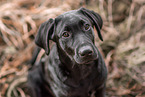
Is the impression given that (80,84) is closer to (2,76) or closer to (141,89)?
(141,89)

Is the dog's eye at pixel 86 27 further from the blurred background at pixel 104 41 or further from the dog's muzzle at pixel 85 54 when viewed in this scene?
the blurred background at pixel 104 41

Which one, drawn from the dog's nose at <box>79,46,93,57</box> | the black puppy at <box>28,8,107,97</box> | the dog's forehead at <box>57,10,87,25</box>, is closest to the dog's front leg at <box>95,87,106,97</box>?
the black puppy at <box>28,8,107,97</box>

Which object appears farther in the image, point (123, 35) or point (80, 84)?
point (123, 35)

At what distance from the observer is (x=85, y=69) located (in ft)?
6.43

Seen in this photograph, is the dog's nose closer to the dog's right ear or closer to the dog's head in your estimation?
the dog's head

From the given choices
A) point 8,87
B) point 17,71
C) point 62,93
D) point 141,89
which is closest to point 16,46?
point 17,71

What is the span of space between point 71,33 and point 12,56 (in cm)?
249

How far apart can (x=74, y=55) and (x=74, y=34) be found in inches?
7.8

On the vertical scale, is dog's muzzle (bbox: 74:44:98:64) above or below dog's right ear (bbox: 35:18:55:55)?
below

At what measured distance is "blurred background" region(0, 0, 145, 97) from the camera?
108 inches

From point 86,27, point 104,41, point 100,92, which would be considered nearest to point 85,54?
point 86,27

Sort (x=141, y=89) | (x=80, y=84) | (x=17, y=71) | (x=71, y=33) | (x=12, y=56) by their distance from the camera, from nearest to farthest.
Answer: (x=71, y=33), (x=80, y=84), (x=141, y=89), (x=17, y=71), (x=12, y=56)

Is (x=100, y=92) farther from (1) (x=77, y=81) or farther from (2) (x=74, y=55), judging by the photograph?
(2) (x=74, y=55)

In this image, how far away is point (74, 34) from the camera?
171 centimetres
